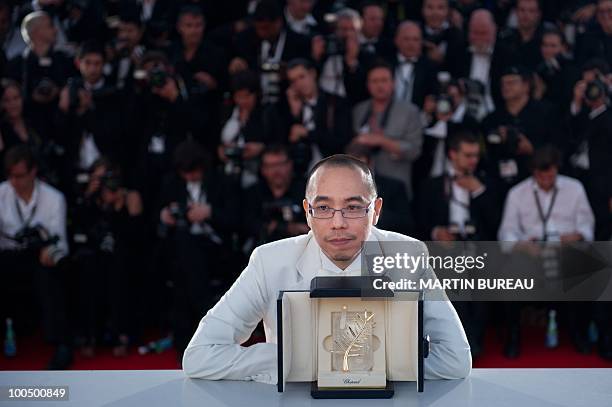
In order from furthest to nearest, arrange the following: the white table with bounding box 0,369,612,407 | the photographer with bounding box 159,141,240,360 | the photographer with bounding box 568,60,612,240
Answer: the photographer with bounding box 568,60,612,240 < the photographer with bounding box 159,141,240,360 < the white table with bounding box 0,369,612,407

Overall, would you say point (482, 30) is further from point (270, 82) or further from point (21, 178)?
point (21, 178)

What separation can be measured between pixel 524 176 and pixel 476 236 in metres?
0.48

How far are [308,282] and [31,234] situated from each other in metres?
3.19

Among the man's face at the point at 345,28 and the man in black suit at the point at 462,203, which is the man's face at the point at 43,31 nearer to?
the man's face at the point at 345,28

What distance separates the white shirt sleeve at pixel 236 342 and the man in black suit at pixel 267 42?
3213mm

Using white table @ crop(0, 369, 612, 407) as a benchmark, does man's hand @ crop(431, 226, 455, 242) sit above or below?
above

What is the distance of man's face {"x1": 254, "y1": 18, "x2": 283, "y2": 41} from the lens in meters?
6.09

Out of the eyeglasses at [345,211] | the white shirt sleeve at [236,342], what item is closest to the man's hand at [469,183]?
the white shirt sleeve at [236,342]

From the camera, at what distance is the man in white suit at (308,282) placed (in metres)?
2.69

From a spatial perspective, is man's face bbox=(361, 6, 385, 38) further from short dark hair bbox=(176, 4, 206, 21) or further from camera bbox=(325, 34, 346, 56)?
short dark hair bbox=(176, 4, 206, 21)

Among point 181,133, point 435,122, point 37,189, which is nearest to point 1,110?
point 37,189

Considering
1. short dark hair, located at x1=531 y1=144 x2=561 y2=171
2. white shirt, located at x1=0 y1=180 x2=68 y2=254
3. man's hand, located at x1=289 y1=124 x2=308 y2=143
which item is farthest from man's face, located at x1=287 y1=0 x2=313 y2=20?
white shirt, located at x1=0 y1=180 x2=68 y2=254

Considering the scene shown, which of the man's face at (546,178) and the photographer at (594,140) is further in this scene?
the photographer at (594,140)

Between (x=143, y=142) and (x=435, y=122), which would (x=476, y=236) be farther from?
(x=143, y=142)
